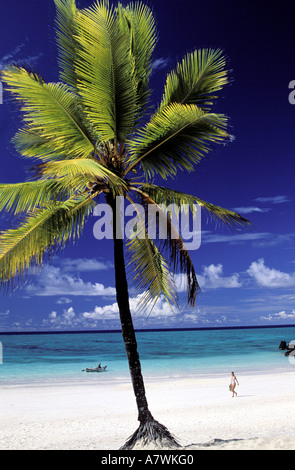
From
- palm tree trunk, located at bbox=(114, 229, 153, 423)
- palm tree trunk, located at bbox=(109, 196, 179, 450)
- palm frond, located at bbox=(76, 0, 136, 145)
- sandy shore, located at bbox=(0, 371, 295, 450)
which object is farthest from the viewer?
sandy shore, located at bbox=(0, 371, 295, 450)

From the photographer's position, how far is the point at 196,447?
7.71 meters

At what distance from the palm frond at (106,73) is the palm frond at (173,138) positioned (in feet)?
1.40

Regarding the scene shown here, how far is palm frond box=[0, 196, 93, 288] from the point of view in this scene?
7422mm

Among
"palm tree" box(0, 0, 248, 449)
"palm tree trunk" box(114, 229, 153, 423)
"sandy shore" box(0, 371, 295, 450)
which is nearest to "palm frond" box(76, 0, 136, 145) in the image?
"palm tree" box(0, 0, 248, 449)

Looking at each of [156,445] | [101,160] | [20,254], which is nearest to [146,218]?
[101,160]

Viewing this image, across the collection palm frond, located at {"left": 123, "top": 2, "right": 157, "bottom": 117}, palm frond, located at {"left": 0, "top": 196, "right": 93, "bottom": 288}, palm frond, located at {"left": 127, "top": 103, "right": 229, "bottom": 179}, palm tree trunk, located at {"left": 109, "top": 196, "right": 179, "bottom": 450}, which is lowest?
palm tree trunk, located at {"left": 109, "top": 196, "right": 179, "bottom": 450}

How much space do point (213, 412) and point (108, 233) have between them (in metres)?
9.73

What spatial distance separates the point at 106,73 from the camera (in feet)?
25.0

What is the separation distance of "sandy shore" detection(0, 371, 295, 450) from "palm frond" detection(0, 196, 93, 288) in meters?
4.46

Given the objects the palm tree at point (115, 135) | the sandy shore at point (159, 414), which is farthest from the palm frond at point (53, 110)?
the sandy shore at point (159, 414)

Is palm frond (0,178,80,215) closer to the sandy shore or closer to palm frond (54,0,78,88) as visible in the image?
palm frond (54,0,78,88)

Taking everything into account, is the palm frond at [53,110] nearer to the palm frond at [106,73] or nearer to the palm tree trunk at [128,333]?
the palm frond at [106,73]
